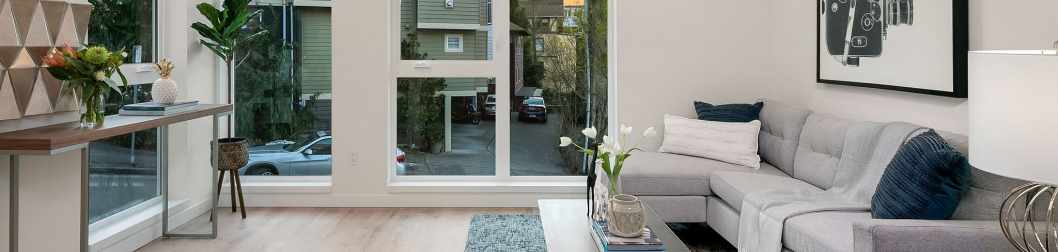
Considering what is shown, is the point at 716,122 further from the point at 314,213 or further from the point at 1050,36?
the point at 314,213

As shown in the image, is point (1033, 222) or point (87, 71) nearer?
point (1033, 222)

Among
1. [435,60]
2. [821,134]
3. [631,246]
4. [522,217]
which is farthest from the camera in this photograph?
[435,60]

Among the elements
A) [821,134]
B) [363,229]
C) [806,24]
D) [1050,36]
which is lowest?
[363,229]

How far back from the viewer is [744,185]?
3.33m

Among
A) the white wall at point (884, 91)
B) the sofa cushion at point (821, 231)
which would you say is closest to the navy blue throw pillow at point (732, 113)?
the white wall at point (884, 91)

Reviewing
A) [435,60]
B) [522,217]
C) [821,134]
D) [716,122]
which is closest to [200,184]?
[435,60]

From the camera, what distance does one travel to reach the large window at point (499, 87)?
499cm

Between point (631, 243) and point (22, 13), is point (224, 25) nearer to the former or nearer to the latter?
point (22, 13)

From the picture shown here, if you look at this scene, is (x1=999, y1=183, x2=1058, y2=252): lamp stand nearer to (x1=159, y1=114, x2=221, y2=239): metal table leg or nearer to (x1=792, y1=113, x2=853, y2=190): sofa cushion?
(x1=792, y1=113, x2=853, y2=190): sofa cushion

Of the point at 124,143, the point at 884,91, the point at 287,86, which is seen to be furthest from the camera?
the point at 287,86

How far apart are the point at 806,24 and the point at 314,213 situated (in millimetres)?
3385

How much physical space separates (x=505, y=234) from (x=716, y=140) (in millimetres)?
1353

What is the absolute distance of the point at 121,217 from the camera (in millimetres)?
3793

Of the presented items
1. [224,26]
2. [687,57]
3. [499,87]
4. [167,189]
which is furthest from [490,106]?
[167,189]
